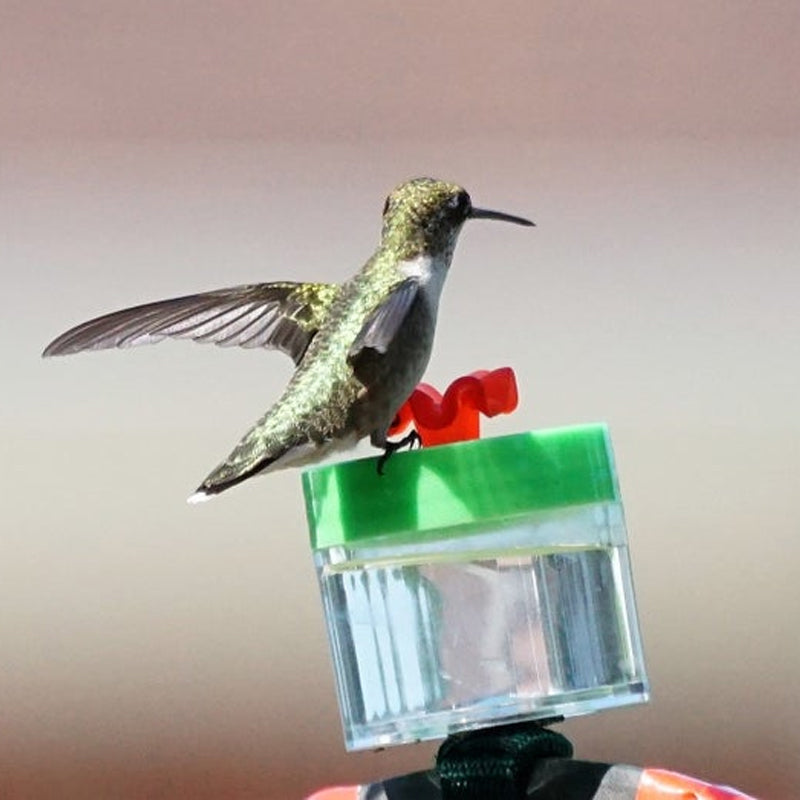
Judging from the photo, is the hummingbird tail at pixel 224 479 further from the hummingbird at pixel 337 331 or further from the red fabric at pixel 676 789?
the red fabric at pixel 676 789

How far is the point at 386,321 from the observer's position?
0.79 m

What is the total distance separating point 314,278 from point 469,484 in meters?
1.29

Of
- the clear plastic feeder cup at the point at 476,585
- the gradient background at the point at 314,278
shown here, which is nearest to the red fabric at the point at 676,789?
the clear plastic feeder cup at the point at 476,585

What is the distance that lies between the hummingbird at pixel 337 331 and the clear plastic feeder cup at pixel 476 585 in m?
0.04

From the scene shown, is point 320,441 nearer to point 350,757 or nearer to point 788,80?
point 350,757

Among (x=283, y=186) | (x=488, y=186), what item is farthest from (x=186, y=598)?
(x=488, y=186)

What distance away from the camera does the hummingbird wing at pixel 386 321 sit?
77cm

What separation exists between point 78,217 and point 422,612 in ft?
4.40

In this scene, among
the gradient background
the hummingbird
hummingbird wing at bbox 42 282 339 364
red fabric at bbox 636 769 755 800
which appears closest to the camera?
red fabric at bbox 636 769 755 800

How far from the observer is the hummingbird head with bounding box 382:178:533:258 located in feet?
2.93

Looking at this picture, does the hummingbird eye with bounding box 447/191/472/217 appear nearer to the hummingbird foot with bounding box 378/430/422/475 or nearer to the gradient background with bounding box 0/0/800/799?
the hummingbird foot with bounding box 378/430/422/475

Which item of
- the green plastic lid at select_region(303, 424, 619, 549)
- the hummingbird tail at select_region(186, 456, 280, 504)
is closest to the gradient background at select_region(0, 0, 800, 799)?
the hummingbird tail at select_region(186, 456, 280, 504)

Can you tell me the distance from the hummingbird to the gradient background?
960 millimetres

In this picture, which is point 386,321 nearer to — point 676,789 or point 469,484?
point 469,484
